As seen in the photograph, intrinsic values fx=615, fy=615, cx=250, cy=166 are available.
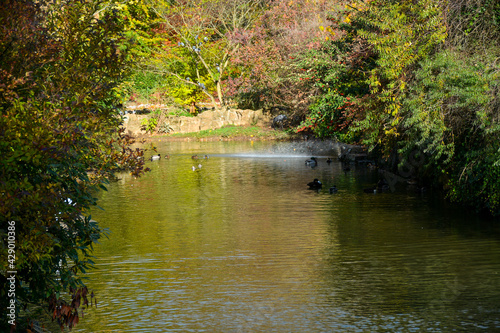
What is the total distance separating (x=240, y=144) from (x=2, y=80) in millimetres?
34243

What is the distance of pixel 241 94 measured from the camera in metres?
46.7

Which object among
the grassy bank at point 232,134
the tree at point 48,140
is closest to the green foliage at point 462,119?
the tree at point 48,140

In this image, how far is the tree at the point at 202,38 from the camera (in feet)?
152

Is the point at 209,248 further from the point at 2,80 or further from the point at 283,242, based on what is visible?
the point at 2,80

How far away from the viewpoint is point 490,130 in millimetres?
14594

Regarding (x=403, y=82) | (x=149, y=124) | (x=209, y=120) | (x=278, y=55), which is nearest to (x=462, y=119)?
(x=403, y=82)

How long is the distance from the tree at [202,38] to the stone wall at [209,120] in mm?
1800

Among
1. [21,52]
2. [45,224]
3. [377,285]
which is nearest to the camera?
[45,224]

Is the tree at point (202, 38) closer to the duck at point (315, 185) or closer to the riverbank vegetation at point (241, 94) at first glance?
the riverbank vegetation at point (241, 94)

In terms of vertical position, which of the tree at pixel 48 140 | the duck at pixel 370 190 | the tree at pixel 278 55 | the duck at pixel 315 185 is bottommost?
the duck at pixel 370 190

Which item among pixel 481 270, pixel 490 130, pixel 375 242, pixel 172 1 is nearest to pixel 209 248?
pixel 375 242

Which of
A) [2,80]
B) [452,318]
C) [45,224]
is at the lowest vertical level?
[452,318]

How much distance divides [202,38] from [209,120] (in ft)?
21.0

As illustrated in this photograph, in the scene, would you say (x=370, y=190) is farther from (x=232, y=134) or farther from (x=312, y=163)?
(x=232, y=134)
